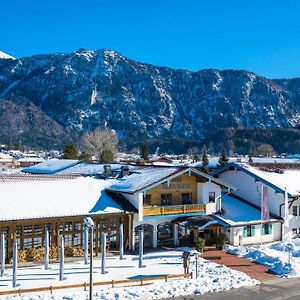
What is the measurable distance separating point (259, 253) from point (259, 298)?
27.3 ft

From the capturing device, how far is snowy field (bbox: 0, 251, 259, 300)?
21969 millimetres

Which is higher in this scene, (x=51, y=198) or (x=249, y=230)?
(x=51, y=198)

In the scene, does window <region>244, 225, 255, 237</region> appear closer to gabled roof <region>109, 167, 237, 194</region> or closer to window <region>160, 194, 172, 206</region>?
gabled roof <region>109, 167, 237, 194</region>

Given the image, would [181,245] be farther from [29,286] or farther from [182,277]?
[29,286]

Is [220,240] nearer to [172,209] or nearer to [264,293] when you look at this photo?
[172,209]

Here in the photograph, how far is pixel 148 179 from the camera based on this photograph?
33.3 meters

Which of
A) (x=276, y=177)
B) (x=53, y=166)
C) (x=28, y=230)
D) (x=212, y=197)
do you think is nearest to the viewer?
(x=28, y=230)

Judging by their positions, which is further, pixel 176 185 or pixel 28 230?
pixel 176 185

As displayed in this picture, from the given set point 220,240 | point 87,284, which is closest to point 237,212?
point 220,240

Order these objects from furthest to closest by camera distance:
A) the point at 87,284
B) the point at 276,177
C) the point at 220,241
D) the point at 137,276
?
the point at 276,177, the point at 220,241, the point at 137,276, the point at 87,284

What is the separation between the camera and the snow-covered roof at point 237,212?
35.0 m

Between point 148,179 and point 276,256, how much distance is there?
10.2 metres

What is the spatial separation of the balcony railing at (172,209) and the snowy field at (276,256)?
3555 mm

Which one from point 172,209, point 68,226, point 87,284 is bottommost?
point 87,284
